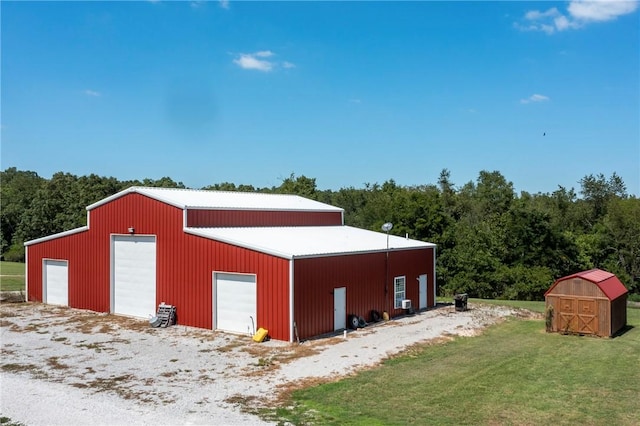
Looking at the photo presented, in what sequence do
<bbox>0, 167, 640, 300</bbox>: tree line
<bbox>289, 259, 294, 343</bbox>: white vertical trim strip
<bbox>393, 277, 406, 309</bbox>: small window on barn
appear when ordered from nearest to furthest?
1. <bbox>289, 259, 294, 343</bbox>: white vertical trim strip
2. <bbox>393, 277, 406, 309</bbox>: small window on barn
3. <bbox>0, 167, 640, 300</bbox>: tree line

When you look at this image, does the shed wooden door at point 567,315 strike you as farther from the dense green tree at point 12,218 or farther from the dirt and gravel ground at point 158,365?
the dense green tree at point 12,218

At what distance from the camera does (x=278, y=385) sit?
1316cm

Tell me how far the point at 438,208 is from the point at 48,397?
3658 cm

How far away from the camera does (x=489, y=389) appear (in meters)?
12.9

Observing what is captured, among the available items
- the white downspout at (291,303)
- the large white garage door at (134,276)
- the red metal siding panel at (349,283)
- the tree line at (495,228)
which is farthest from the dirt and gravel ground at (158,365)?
the tree line at (495,228)

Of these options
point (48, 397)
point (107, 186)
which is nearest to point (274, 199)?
point (48, 397)

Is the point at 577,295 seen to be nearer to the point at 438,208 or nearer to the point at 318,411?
the point at 318,411

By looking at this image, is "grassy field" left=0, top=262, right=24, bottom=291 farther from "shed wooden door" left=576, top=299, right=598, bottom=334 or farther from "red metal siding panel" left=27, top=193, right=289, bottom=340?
"shed wooden door" left=576, top=299, right=598, bottom=334

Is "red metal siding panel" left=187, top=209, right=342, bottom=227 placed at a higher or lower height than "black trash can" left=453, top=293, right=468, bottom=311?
higher

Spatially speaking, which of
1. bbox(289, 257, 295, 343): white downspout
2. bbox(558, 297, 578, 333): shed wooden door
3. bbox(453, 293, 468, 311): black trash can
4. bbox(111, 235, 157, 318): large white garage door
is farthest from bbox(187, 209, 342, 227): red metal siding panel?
bbox(558, 297, 578, 333): shed wooden door

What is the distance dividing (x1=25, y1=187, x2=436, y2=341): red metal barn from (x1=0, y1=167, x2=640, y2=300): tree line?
52.4 feet

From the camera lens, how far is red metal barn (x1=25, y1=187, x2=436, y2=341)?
19.0m

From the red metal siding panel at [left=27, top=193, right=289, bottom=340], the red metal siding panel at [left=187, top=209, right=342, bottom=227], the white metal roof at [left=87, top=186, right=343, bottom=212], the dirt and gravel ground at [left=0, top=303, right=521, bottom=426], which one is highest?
the white metal roof at [left=87, top=186, right=343, bottom=212]

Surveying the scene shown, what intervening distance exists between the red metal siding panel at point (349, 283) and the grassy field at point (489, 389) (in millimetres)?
3907
